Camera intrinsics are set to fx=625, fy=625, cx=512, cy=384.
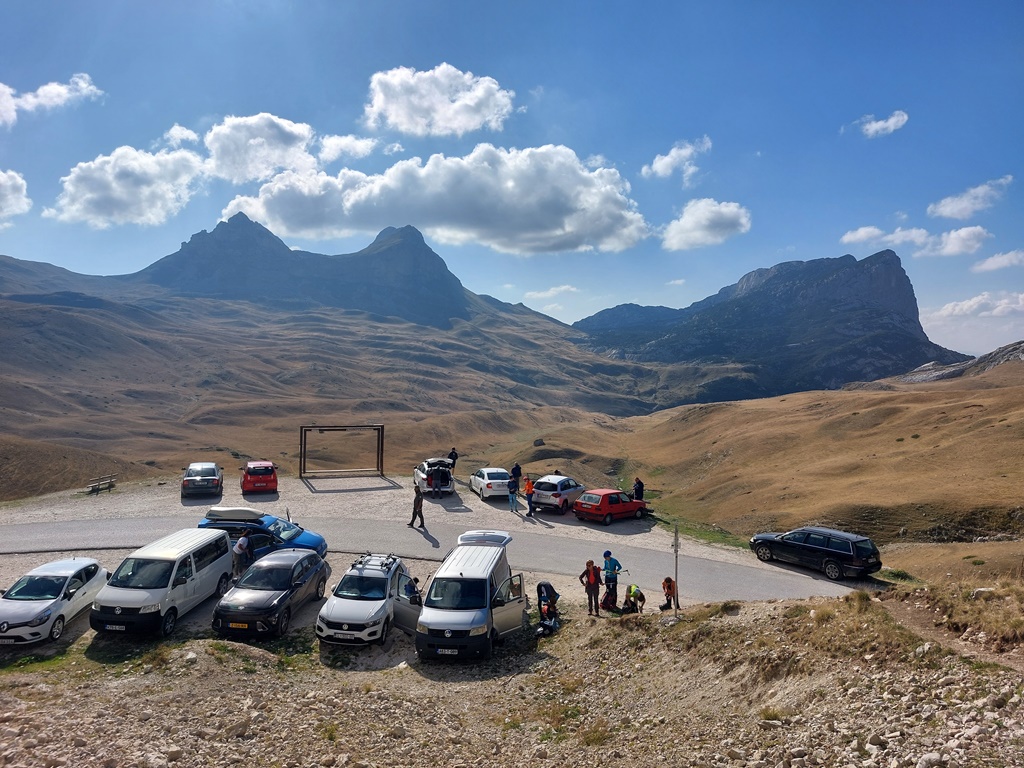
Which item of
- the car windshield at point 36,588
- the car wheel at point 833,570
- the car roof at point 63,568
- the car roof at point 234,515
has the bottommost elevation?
the car wheel at point 833,570

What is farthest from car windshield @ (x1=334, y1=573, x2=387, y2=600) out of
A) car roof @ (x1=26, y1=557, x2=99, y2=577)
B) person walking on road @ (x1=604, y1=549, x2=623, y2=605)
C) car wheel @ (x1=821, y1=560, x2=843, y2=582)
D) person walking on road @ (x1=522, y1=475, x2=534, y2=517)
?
car wheel @ (x1=821, y1=560, x2=843, y2=582)

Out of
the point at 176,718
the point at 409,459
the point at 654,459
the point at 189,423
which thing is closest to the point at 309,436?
the point at 409,459

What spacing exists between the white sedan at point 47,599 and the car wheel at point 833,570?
64.4ft

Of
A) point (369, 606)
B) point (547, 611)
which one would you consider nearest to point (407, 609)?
point (369, 606)

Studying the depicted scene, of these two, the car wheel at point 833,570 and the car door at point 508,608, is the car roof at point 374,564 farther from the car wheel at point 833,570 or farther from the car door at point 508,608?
the car wheel at point 833,570

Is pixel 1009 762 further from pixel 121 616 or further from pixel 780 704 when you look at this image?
pixel 121 616

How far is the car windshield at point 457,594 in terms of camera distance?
1291 cm

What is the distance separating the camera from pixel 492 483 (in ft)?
92.6

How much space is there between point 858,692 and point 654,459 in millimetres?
48170

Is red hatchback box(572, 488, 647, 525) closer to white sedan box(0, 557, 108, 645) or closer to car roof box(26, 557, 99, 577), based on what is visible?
white sedan box(0, 557, 108, 645)

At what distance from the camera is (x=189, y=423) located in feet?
284

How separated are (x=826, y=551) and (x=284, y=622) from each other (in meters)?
15.4

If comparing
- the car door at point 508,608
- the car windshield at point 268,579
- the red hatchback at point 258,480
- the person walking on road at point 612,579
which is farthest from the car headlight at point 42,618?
the red hatchback at point 258,480

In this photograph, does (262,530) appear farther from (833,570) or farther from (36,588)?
(833,570)
